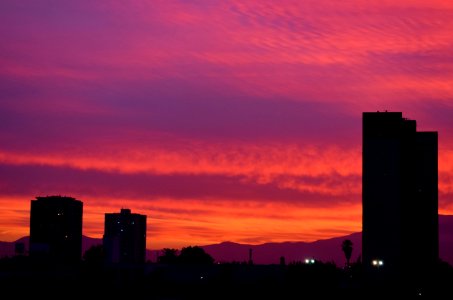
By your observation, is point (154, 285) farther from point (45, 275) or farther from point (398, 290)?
point (398, 290)

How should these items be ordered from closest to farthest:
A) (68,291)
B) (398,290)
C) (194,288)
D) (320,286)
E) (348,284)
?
(68,291) → (320,286) → (194,288) → (348,284) → (398,290)

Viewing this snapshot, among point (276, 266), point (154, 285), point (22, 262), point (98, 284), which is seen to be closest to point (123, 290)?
point (98, 284)

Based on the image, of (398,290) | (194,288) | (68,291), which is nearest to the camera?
(68,291)

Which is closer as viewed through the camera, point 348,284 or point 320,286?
point 320,286

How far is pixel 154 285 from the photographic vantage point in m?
148

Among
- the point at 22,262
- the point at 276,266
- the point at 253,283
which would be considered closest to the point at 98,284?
the point at 253,283

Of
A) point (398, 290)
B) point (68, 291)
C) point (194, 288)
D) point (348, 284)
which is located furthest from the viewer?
point (398, 290)

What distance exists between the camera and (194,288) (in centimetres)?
15425

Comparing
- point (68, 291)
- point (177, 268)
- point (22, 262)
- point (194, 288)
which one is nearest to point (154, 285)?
point (194, 288)

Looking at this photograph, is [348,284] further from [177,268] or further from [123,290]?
[123,290]

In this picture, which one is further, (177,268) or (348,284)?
(177,268)

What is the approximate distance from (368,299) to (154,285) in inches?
1365

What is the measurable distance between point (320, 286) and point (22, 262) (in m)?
66.5

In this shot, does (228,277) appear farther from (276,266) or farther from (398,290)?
(398,290)
